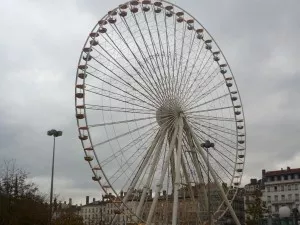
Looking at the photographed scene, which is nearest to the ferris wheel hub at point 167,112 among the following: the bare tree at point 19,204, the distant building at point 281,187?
the bare tree at point 19,204

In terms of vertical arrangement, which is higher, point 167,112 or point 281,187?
point 167,112

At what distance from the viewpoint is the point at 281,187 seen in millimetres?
106125

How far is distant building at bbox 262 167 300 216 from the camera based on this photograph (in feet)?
340

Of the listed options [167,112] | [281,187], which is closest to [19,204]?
[167,112]

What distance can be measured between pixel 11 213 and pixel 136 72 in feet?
84.8

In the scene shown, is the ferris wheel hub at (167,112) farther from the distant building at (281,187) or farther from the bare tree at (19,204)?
the distant building at (281,187)

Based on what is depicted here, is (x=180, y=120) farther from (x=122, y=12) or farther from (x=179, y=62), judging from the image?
(x=122, y=12)

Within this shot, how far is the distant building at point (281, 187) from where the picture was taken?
340 ft

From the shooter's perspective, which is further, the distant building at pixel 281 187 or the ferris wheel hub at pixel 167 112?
the distant building at pixel 281 187

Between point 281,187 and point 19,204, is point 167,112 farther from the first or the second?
point 281,187

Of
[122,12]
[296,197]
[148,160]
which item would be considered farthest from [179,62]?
[296,197]

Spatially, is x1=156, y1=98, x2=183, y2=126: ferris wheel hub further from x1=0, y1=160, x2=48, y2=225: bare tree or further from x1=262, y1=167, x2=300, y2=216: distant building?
x1=262, y1=167, x2=300, y2=216: distant building

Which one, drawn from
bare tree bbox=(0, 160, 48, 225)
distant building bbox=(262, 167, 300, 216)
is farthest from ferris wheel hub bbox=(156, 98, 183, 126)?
distant building bbox=(262, 167, 300, 216)

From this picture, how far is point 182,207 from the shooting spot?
47406mm
